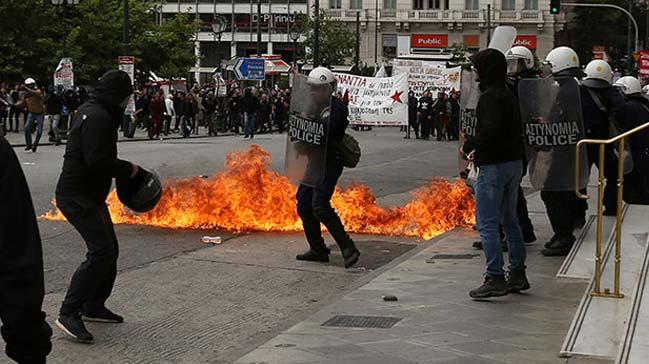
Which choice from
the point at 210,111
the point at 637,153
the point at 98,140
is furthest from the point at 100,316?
the point at 210,111

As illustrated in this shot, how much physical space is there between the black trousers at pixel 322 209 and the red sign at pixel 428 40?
275 ft

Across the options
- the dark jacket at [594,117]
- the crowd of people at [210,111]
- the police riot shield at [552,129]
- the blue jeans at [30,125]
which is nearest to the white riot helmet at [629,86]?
the dark jacket at [594,117]

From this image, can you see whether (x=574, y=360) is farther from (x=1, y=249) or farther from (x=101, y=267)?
(x=1, y=249)

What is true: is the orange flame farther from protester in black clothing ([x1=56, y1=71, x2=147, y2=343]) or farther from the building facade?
the building facade

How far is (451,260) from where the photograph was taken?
10.1m

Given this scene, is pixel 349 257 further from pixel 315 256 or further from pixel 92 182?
pixel 92 182

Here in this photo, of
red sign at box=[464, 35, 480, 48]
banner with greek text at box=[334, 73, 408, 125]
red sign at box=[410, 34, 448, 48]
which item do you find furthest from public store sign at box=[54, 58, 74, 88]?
red sign at box=[410, 34, 448, 48]

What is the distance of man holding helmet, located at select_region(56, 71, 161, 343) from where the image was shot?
705 cm

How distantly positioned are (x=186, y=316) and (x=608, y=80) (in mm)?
5159

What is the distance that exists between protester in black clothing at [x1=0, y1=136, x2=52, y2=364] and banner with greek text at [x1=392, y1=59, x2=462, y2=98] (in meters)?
40.4

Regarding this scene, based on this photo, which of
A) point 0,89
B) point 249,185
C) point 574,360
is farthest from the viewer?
point 0,89

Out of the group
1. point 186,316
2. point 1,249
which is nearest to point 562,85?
point 186,316

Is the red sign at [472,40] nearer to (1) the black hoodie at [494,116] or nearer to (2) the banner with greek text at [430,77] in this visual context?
(2) the banner with greek text at [430,77]

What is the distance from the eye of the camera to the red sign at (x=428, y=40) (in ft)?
305
